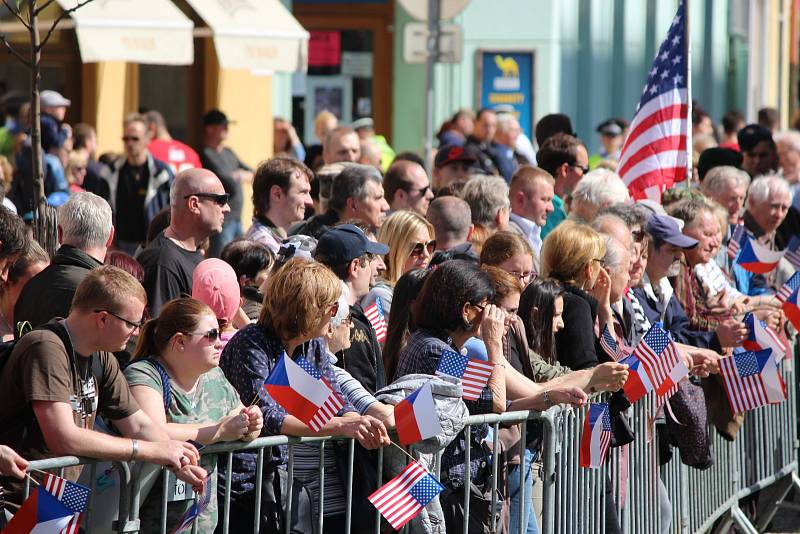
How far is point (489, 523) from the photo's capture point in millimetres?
5809

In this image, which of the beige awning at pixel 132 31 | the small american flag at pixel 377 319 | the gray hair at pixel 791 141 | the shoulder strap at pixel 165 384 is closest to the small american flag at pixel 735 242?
the gray hair at pixel 791 141

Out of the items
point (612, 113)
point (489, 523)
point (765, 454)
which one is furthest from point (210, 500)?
point (612, 113)

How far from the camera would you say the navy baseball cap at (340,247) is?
6660mm

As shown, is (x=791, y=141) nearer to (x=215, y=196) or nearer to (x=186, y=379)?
(x=215, y=196)

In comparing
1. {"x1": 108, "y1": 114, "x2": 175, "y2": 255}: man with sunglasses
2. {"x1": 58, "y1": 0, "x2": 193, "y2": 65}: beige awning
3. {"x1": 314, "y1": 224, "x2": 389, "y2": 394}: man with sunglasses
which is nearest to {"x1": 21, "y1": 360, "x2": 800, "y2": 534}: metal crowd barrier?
{"x1": 314, "y1": 224, "x2": 389, "y2": 394}: man with sunglasses

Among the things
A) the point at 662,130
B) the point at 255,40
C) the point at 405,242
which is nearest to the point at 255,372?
the point at 405,242

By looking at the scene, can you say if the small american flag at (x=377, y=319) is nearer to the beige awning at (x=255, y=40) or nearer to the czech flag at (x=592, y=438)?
the czech flag at (x=592, y=438)

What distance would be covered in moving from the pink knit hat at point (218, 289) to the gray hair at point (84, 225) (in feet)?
1.88

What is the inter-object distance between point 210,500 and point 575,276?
260 centimetres

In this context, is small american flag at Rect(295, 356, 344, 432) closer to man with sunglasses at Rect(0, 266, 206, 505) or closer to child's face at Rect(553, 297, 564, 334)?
man with sunglasses at Rect(0, 266, 206, 505)

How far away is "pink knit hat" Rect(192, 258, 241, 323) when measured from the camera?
613 cm

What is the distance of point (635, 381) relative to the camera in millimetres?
6645

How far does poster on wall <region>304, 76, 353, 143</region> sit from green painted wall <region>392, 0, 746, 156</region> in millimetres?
810

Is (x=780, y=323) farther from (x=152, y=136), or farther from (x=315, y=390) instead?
(x=152, y=136)
